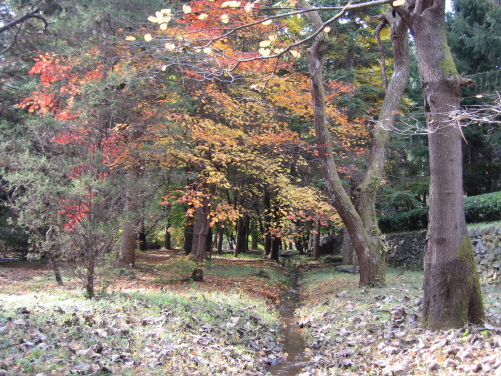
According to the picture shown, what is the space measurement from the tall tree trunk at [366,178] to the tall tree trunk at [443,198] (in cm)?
419

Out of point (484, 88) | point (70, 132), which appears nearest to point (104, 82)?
point (70, 132)

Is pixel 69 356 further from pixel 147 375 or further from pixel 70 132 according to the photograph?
pixel 70 132

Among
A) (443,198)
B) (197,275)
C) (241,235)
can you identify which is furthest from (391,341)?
(241,235)

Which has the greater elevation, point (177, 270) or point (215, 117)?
point (215, 117)

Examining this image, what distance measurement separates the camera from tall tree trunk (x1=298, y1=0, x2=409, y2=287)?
9.91 metres

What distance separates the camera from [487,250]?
12.1 m

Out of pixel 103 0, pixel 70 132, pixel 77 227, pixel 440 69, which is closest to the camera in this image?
pixel 440 69

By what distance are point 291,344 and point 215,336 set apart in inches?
64.3

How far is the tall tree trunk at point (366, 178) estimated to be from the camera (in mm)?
9906

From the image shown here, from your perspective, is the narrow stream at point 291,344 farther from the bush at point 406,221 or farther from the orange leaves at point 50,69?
the bush at point 406,221

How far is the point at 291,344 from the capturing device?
723 centimetres

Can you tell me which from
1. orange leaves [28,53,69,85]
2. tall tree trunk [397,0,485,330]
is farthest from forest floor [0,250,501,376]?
orange leaves [28,53,69,85]

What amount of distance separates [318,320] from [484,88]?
1614 centimetres

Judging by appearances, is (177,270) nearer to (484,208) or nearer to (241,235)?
(484,208)
